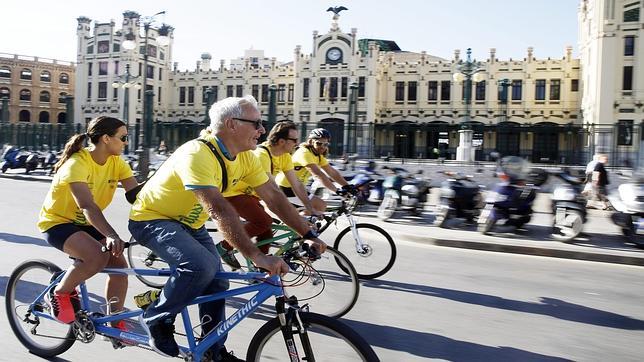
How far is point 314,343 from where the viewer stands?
295cm

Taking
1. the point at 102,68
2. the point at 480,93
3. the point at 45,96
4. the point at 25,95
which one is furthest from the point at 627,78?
the point at 25,95

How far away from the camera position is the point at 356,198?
22.4ft

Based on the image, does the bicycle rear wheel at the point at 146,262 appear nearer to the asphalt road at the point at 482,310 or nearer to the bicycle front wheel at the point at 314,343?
the asphalt road at the point at 482,310

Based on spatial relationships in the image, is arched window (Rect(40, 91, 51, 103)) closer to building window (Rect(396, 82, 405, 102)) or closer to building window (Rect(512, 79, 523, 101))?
building window (Rect(396, 82, 405, 102))

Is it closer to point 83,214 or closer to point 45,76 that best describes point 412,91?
point 83,214

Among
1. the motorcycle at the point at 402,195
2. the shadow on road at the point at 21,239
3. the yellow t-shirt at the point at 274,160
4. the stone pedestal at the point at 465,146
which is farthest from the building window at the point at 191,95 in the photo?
the yellow t-shirt at the point at 274,160

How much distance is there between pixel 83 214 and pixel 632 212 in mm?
8609

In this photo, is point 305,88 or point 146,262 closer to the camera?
point 146,262

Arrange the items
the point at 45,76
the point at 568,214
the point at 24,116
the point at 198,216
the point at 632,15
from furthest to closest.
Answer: the point at 45,76 < the point at 24,116 < the point at 632,15 < the point at 568,214 < the point at 198,216

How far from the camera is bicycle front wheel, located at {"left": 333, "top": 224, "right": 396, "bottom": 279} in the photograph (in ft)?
21.7

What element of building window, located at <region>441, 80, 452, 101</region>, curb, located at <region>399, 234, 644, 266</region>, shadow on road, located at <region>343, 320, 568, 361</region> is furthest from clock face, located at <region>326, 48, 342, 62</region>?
shadow on road, located at <region>343, 320, 568, 361</region>

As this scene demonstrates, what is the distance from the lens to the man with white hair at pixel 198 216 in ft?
9.86

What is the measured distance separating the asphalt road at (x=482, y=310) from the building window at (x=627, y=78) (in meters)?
33.9

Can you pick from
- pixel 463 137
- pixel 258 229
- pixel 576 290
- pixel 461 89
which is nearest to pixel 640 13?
pixel 461 89
